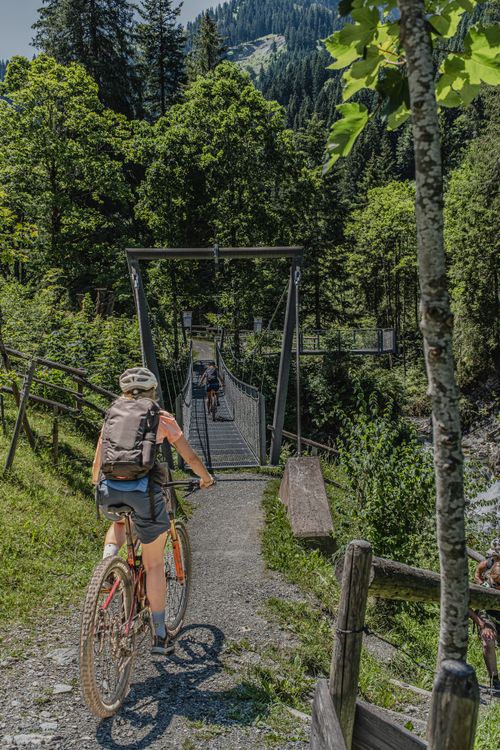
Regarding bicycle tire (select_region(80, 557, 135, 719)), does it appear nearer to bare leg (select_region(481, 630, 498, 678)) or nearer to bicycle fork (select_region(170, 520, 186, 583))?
bicycle fork (select_region(170, 520, 186, 583))

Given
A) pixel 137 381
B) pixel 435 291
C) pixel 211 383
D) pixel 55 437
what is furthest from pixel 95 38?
pixel 435 291

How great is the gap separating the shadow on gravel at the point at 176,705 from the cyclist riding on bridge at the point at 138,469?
39cm

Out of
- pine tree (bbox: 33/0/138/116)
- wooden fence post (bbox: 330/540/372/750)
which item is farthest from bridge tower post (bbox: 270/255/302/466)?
pine tree (bbox: 33/0/138/116)

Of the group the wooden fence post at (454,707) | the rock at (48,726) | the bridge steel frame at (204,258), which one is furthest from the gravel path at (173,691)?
the bridge steel frame at (204,258)

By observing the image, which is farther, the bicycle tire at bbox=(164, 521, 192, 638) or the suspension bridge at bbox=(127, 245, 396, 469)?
the suspension bridge at bbox=(127, 245, 396, 469)

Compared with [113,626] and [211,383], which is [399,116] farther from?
[211,383]

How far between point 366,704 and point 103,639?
152 cm

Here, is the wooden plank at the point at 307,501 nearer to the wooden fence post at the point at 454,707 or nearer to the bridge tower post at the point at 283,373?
the bridge tower post at the point at 283,373

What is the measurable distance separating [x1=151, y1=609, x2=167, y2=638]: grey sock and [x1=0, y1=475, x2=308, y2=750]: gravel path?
21cm

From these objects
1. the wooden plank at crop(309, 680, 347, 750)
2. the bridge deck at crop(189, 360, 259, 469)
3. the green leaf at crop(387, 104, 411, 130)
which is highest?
the green leaf at crop(387, 104, 411, 130)

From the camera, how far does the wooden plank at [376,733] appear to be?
150cm

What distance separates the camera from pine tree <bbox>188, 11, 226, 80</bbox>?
33875 mm

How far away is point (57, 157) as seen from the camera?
1942 centimetres

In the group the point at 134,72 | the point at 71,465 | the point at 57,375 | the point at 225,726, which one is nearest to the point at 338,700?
the point at 225,726
